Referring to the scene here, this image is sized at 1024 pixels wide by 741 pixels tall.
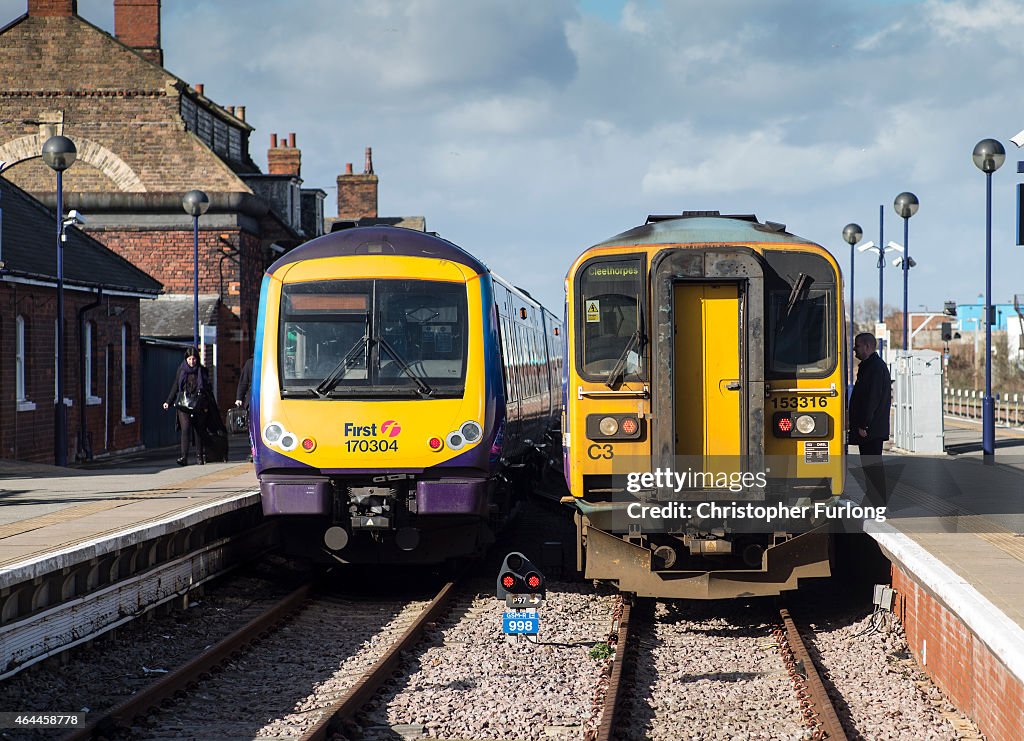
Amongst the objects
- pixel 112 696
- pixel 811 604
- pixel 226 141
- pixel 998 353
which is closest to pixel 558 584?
pixel 811 604

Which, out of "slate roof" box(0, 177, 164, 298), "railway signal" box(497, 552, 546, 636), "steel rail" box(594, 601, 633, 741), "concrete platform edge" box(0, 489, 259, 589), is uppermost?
"slate roof" box(0, 177, 164, 298)

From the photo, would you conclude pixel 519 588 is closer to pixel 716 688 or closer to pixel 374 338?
pixel 716 688

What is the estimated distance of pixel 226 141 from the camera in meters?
40.5

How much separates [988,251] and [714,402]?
14031 millimetres

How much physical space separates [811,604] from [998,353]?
193ft

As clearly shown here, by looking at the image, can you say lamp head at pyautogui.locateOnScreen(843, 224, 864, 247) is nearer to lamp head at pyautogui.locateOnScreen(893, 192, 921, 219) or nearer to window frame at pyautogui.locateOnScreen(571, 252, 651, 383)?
lamp head at pyautogui.locateOnScreen(893, 192, 921, 219)

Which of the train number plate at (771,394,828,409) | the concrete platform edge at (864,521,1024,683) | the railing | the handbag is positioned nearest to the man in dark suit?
the concrete platform edge at (864,521,1024,683)

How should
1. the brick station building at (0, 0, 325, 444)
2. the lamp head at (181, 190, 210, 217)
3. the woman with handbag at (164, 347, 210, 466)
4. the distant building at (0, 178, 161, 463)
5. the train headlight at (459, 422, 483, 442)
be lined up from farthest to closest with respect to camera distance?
the brick station building at (0, 0, 325, 444) → the lamp head at (181, 190, 210, 217) → the distant building at (0, 178, 161, 463) → the woman with handbag at (164, 347, 210, 466) → the train headlight at (459, 422, 483, 442)

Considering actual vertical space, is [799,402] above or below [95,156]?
below

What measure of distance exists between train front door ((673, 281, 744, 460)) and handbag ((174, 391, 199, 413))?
10.3 metres

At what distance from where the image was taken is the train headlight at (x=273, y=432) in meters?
12.3

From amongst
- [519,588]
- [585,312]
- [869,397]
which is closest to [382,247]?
[585,312]

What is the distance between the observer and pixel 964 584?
8.54 meters

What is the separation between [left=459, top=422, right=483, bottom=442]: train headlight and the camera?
12.2 meters
